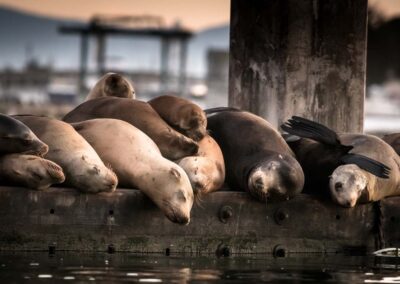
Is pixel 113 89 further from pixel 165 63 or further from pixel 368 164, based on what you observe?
pixel 165 63

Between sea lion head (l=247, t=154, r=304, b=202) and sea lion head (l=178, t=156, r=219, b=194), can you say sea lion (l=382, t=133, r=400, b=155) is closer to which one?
sea lion head (l=247, t=154, r=304, b=202)

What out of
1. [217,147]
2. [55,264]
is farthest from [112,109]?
[55,264]

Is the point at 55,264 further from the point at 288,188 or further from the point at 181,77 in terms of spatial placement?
the point at 181,77

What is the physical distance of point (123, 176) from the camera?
1199cm

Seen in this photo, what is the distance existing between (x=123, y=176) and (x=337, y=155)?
2122 mm

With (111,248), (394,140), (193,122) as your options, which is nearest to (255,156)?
(193,122)

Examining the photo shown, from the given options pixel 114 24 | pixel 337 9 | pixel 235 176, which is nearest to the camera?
pixel 235 176

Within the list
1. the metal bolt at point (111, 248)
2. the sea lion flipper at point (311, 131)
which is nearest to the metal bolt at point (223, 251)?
the metal bolt at point (111, 248)

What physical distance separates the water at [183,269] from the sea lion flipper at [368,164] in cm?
82

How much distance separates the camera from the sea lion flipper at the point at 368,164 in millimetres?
12430

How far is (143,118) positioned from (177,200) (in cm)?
157

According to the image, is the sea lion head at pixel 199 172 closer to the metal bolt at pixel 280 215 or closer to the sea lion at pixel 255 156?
the sea lion at pixel 255 156

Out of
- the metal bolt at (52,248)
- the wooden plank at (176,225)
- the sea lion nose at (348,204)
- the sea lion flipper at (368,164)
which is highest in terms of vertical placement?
the sea lion flipper at (368,164)

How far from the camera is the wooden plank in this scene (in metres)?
11.5
